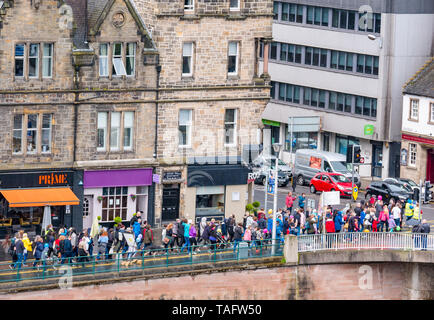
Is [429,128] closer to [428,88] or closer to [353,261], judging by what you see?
[428,88]

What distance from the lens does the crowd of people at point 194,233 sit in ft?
217

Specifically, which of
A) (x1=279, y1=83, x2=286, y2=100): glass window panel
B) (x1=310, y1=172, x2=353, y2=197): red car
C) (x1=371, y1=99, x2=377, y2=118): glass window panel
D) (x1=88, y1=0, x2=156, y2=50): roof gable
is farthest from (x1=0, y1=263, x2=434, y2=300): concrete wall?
(x1=279, y1=83, x2=286, y2=100): glass window panel

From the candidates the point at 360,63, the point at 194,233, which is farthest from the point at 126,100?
the point at 360,63

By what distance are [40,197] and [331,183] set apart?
24.3 m

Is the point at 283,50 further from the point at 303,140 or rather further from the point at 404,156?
the point at 404,156

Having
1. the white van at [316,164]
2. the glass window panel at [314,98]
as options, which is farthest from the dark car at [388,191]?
the glass window panel at [314,98]

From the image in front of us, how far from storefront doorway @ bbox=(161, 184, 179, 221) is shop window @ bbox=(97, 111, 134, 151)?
305cm

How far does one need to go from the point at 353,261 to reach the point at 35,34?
61.1 ft

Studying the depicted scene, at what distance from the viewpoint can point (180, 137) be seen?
7888 cm

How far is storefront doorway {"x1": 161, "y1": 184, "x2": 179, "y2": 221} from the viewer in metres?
78.5

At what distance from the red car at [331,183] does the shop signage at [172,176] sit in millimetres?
16246

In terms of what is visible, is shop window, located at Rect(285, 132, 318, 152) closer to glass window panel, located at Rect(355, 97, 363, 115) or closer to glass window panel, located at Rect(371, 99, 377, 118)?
glass window panel, located at Rect(355, 97, 363, 115)

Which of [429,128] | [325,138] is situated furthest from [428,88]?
[325,138]

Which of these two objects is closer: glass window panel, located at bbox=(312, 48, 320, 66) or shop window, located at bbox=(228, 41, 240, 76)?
shop window, located at bbox=(228, 41, 240, 76)
